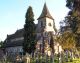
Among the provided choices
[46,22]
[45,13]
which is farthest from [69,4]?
[45,13]

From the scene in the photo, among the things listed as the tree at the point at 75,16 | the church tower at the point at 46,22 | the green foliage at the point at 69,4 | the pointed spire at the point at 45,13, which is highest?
the pointed spire at the point at 45,13

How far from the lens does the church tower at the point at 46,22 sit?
271ft

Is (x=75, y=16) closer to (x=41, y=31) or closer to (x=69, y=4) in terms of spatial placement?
(x=69, y=4)

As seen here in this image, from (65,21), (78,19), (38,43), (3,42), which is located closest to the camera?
(78,19)

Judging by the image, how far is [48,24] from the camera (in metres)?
83.7

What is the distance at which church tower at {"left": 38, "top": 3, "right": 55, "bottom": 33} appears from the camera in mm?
82738

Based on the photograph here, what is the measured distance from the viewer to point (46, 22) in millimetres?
83125

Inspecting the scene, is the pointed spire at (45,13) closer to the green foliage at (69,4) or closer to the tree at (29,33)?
the tree at (29,33)

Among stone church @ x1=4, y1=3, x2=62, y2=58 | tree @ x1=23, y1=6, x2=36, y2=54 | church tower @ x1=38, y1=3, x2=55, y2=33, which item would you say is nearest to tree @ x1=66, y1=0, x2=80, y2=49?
tree @ x1=23, y1=6, x2=36, y2=54

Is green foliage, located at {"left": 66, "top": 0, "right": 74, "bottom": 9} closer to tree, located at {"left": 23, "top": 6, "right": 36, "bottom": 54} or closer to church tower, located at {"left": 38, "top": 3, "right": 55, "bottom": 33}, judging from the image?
tree, located at {"left": 23, "top": 6, "right": 36, "bottom": 54}

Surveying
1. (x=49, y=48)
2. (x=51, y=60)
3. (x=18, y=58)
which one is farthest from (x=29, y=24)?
(x=51, y=60)

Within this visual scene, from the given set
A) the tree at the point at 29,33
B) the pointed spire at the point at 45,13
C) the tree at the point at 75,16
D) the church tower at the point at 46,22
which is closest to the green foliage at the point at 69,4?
the tree at the point at 75,16

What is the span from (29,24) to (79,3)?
29380mm

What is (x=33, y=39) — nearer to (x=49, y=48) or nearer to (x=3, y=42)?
(x=49, y=48)
